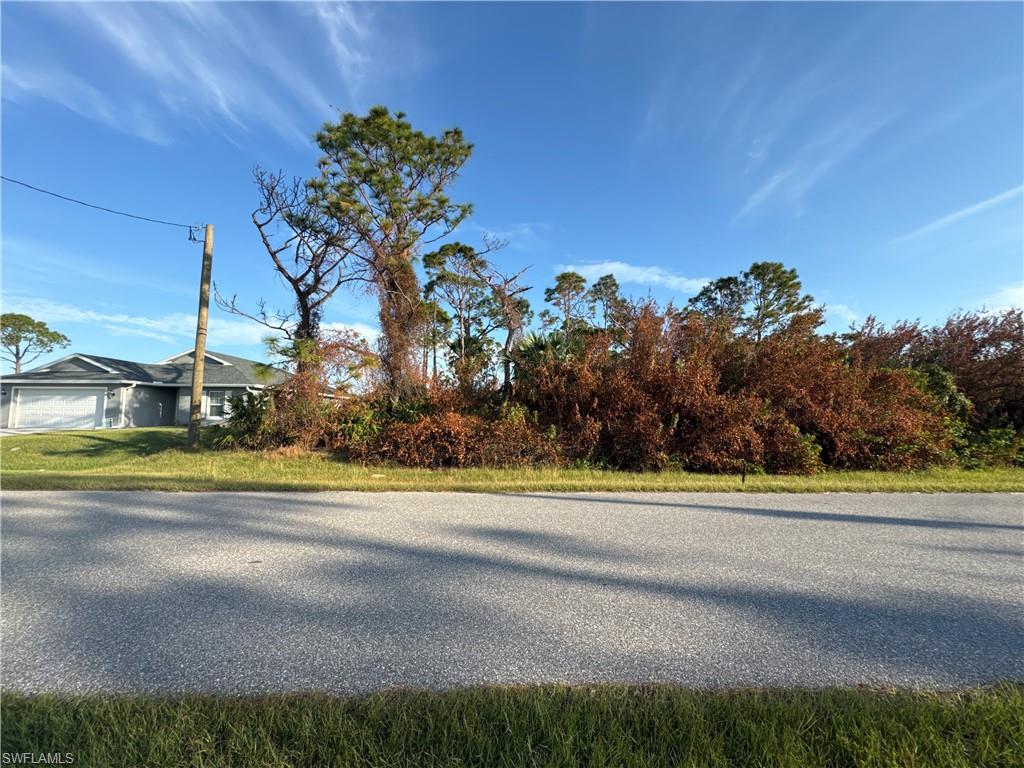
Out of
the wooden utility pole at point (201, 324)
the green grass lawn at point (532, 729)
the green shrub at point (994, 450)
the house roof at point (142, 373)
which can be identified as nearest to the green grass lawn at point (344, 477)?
the green shrub at point (994, 450)

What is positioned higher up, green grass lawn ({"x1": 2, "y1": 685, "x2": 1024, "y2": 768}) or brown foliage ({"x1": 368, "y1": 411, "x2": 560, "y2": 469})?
brown foliage ({"x1": 368, "y1": 411, "x2": 560, "y2": 469})

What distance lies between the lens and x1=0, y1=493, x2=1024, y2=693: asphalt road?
269 cm

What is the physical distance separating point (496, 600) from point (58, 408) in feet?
103

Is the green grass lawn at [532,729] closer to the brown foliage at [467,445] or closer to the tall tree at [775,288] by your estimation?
the brown foliage at [467,445]

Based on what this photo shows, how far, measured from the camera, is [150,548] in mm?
4863

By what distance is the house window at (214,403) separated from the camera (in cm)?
2620

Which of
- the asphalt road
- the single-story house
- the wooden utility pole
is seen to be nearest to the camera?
the asphalt road

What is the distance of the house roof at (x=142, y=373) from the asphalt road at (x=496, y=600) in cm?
2047

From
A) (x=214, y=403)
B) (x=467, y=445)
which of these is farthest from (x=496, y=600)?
(x=214, y=403)

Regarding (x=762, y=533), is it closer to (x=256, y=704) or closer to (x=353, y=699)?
(x=353, y=699)

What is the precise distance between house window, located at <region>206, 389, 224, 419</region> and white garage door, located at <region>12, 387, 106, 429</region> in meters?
4.65

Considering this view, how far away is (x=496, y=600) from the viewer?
3619 mm

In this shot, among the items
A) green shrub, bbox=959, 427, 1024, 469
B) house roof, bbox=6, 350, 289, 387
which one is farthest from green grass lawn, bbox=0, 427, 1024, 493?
house roof, bbox=6, 350, 289, 387

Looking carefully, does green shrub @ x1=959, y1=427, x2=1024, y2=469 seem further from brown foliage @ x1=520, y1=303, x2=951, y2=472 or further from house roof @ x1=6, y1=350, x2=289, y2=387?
house roof @ x1=6, y1=350, x2=289, y2=387
